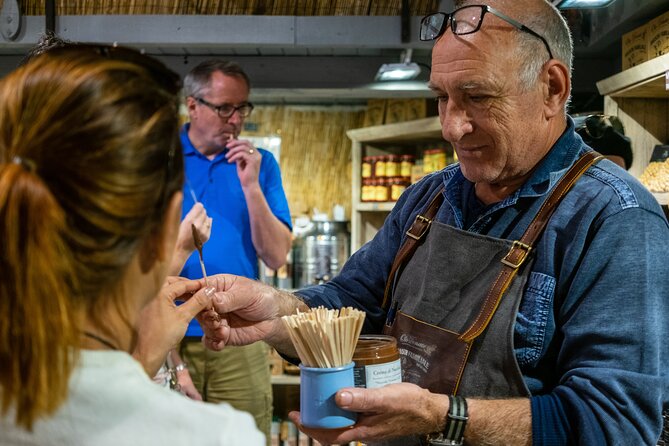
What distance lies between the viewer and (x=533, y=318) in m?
1.53

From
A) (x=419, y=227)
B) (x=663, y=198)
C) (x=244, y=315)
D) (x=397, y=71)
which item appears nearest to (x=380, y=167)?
(x=397, y=71)

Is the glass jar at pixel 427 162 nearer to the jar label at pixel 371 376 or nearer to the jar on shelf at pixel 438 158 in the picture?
the jar on shelf at pixel 438 158

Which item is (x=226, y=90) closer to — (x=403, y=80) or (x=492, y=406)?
(x=403, y=80)

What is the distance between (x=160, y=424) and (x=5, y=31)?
3.87 m

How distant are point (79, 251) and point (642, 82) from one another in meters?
2.41

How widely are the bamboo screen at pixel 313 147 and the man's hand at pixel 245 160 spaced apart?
6.82 feet

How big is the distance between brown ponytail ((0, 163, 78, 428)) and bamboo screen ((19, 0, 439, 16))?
3421 mm

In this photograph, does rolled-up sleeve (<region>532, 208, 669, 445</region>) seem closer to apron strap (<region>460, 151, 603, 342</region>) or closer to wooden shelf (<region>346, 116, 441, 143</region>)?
apron strap (<region>460, 151, 603, 342</region>)

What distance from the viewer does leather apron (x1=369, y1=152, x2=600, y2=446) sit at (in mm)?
1548

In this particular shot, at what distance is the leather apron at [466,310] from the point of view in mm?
1548

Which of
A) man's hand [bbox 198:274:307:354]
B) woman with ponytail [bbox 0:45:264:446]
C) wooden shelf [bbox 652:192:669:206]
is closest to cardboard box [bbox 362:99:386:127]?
wooden shelf [bbox 652:192:669:206]

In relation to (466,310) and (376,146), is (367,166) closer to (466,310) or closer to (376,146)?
(376,146)

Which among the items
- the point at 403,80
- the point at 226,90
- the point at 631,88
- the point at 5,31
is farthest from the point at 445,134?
the point at 5,31

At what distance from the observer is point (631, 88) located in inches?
108
